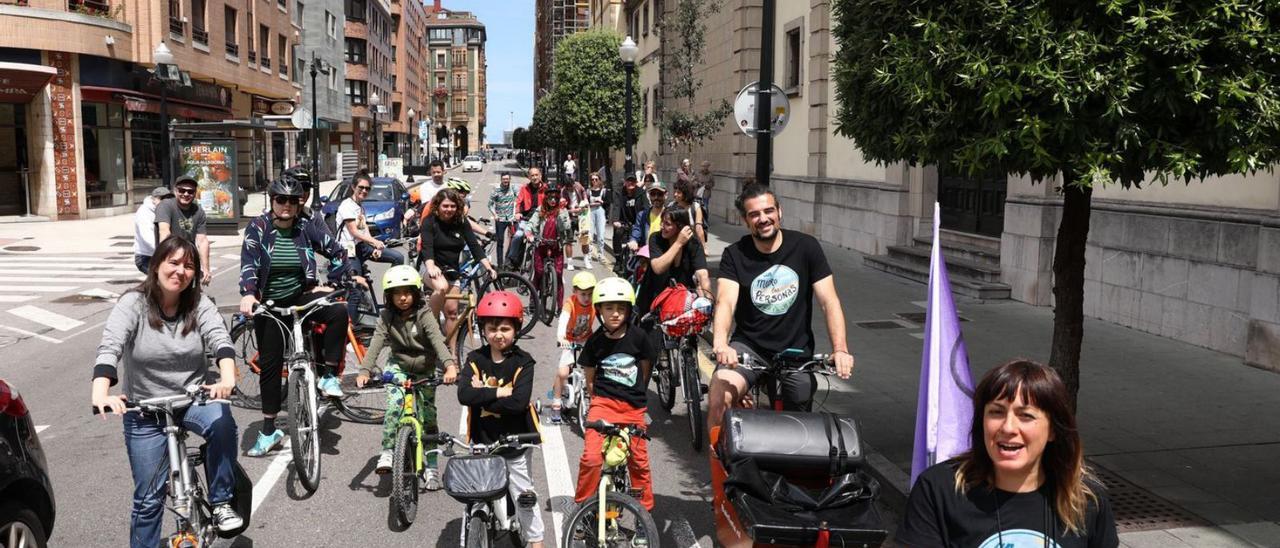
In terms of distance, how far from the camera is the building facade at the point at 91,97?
2656cm

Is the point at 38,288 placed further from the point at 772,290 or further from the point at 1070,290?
the point at 1070,290

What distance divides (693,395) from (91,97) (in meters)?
26.7

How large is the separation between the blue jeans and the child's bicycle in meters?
0.99

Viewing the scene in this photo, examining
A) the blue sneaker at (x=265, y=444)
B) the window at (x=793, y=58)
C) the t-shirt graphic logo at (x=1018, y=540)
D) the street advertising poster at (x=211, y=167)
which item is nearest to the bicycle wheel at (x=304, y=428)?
the blue sneaker at (x=265, y=444)

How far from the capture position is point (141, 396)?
4.62m

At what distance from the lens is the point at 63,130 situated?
27.4 meters

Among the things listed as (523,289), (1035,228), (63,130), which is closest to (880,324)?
(1035,228)

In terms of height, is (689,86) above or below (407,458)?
above

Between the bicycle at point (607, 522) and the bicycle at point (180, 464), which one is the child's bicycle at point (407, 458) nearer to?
the bicycle at point (180, 464)

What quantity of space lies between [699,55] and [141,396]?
22.4 metres

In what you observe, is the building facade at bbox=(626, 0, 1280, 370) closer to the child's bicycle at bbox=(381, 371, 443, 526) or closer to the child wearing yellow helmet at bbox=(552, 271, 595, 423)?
the child wearing yellow helmet at bbox=(552, 271, 595, 423)

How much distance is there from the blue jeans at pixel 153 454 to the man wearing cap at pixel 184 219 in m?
5.15

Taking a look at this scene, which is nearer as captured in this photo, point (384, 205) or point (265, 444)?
point (265, 444)

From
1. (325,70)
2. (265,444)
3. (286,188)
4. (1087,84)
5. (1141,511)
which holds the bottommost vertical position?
(265,444)
